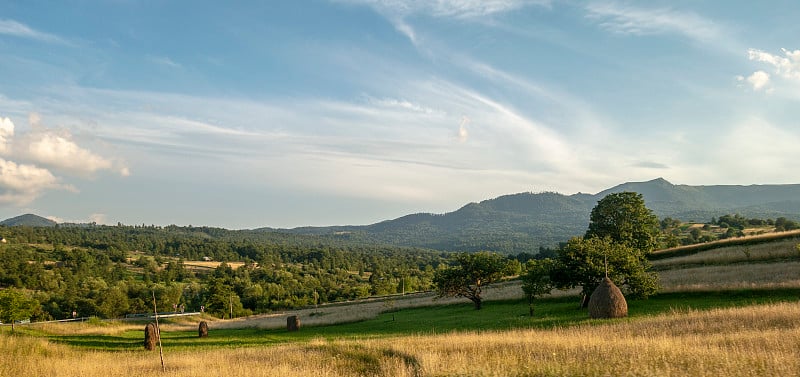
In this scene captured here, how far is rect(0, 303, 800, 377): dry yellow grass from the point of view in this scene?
1314 centimetres

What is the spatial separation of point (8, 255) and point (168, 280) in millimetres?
45309

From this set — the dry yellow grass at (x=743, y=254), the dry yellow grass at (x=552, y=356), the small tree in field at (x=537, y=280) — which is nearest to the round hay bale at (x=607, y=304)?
the dry yellow grass at (x=552, y=356)

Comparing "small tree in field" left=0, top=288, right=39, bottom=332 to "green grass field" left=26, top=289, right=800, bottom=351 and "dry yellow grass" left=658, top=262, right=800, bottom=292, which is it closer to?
"green grass field" left=26, top=289, right=800, bottom=351

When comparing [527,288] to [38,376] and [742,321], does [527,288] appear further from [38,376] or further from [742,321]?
[38,376]

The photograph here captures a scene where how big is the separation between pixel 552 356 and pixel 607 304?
16889 millimetres

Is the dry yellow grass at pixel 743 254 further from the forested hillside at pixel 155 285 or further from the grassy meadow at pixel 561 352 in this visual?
the forested hillside at pixel 155 285

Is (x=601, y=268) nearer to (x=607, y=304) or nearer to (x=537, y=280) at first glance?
(x=607, y=304)

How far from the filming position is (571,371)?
13156 millimetres

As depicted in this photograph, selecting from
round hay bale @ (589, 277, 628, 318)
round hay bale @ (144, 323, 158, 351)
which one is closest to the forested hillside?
round hay bale @ (144, 323, 158, 351)

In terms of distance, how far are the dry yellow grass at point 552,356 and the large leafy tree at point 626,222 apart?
3616 centimetres

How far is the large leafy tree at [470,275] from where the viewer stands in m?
52.5

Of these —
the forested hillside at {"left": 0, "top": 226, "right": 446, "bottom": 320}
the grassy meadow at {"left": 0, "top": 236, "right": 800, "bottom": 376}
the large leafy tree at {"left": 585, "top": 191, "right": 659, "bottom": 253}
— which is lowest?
the forested hillside at {"left": 0, "top": 226, "right": 446, "bottom": 320}

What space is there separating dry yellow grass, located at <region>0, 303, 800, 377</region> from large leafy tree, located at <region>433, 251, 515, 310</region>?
27.8 m

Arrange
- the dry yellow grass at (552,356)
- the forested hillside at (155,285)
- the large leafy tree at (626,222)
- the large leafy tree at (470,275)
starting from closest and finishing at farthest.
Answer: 1. the dry yellow grass at (552,356)
2. the large leafy tree at (470,275)
3. the large leafy tree at (626,222)
4. the forested hillside at (155,285)
